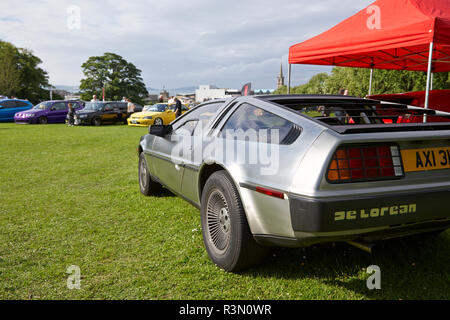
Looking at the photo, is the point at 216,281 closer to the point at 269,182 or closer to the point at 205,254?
the point at 205,254

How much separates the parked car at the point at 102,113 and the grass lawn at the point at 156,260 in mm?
15763

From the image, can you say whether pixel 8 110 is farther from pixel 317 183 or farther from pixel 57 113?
pixel 317 183

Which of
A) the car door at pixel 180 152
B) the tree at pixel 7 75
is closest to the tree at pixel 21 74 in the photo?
the tree at pixel 7 75

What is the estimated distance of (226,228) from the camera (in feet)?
8.87

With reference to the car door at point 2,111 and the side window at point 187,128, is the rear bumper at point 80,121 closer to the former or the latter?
the car door at point 2,111

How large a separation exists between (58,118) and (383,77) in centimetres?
3034

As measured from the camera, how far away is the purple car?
64.9 feet

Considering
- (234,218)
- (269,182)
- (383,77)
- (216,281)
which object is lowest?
(216,281)

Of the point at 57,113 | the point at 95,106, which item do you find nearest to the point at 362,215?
the point at 95,106

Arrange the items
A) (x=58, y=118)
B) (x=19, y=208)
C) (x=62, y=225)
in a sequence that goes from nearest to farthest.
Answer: (x=62, y=225)
(x=19, y=208)
(x=58, y=118)

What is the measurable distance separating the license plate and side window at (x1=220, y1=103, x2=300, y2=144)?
2.35ft

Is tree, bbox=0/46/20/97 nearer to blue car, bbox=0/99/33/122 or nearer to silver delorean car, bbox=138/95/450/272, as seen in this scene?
blue car, bbox=0/99/33/122

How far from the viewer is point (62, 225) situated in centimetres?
374

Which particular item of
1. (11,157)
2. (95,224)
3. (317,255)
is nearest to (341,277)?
(317,255)
